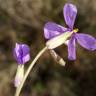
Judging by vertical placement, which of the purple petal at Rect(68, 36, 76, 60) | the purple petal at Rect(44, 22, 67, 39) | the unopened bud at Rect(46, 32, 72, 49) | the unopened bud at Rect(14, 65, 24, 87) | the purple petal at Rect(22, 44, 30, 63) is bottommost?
the unopened bud at Rect(14, 65, 24, 87)

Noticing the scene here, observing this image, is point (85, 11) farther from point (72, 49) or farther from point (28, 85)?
point (72, 49)

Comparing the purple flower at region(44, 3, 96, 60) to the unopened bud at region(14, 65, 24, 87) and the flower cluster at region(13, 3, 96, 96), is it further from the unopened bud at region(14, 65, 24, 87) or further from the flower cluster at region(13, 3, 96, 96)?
the unopened bud at region(14, 65, 24, 87)

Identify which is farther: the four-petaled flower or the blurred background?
the blurred background

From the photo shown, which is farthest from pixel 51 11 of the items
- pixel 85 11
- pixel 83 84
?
pixel 83 84

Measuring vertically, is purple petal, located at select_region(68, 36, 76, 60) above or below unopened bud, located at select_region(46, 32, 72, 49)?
below

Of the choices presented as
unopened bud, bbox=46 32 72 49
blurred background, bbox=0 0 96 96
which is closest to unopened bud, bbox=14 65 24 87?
unopened bud, bbox=46 32 72 49

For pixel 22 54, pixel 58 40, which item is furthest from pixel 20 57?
pixel 58 40
